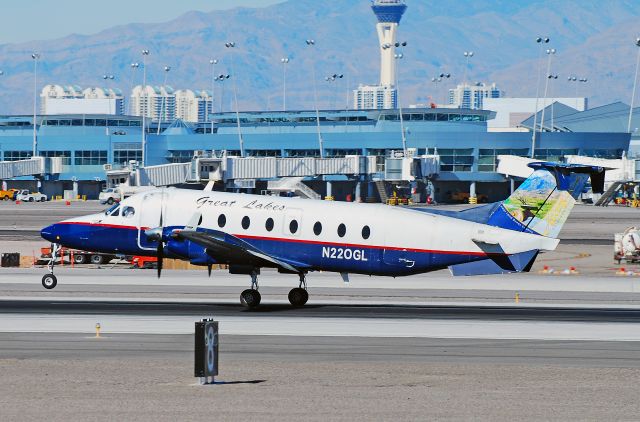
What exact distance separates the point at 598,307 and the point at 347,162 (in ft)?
397

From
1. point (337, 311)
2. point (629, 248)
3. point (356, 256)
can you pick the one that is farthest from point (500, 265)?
point (629, 248)

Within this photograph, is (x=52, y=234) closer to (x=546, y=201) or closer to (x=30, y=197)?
(x=546, y=201)

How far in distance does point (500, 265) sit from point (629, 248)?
2894 cm

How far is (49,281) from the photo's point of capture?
48.5 metres

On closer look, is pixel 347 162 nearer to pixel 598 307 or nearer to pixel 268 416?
pixel 598 307

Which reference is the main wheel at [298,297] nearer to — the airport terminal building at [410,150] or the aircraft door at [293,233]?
the aircraft door at [293,233]

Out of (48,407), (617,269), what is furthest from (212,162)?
(48,407)

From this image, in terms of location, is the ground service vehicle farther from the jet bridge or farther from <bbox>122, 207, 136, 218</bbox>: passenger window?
<bbox>122, 207, 136, 218</bbox>: passenger window

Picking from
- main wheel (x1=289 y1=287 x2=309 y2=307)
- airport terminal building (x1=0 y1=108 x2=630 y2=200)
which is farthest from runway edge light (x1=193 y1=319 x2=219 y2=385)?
airport terminal building (x1=0 y1=108 x2=630 y2=200)

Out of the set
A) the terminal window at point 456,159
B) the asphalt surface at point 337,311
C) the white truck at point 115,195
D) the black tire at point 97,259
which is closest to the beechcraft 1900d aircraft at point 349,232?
the asphalt surface at point 337,311

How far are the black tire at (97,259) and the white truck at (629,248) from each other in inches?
Answer: 1125

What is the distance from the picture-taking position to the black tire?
2618 inches

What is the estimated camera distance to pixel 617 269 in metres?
64.8

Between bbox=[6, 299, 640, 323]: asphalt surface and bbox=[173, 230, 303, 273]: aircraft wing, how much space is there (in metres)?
1.73
